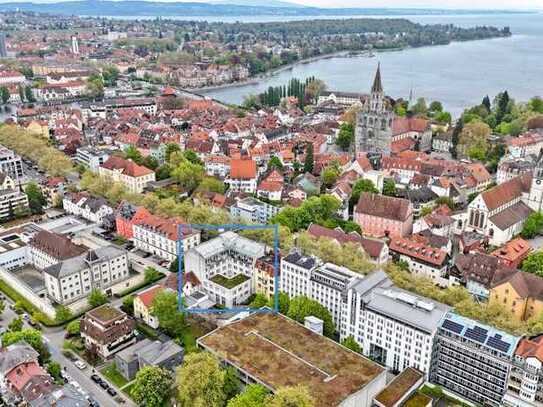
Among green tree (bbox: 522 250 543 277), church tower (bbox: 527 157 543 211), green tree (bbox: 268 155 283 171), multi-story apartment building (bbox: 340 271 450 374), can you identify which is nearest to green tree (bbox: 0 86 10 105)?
green tree (bbox: 268 155 283 171)

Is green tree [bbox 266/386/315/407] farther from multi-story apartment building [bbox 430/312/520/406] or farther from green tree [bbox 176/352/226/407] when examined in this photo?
multi-story apartment building [bbox 430/312/520/406]

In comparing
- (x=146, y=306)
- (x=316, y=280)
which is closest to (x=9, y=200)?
(x=146, y=306)

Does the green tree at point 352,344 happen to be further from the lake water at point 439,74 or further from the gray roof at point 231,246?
the lake water at point 439,74

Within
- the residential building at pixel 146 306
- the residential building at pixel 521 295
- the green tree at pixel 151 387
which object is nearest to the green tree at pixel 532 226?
the residential building at pixel 521 295

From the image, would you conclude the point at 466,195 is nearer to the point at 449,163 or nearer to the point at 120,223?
the point at 449,163

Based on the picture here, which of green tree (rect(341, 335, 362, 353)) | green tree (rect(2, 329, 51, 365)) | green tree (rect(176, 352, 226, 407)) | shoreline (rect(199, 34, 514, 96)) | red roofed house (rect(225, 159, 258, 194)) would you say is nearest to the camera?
green tree (rect(176, 352, 226, 407))

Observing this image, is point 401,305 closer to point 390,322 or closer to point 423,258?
point 390,322
